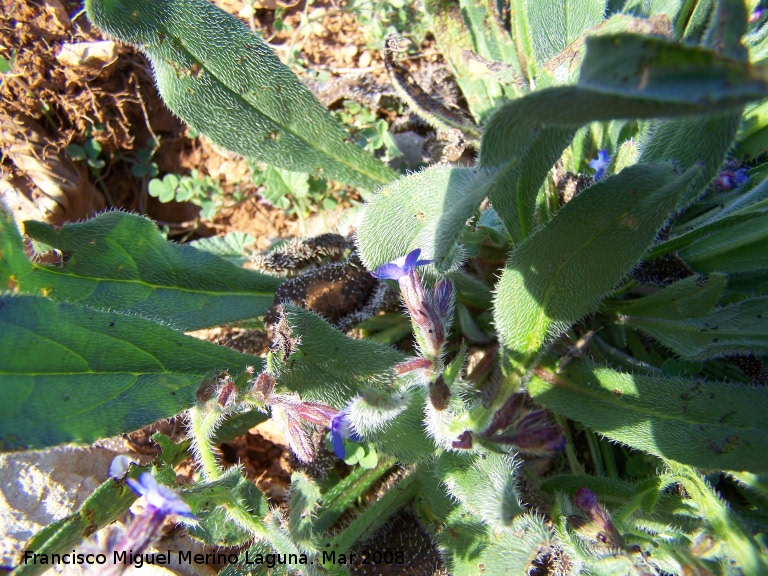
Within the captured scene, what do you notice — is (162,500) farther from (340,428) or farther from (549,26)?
(549,26)

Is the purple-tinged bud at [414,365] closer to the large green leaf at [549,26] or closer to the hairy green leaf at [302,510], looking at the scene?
the hairy green leaf at [302,510]

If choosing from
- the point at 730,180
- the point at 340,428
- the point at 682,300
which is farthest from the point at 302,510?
the point at 730,180

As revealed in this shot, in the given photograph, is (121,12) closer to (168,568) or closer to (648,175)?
(648,175)

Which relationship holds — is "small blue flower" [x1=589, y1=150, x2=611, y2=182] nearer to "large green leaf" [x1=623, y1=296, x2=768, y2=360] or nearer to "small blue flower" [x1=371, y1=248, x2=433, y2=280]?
"large green leaf" [x1=623, y1=296, x2=768, y2=360]

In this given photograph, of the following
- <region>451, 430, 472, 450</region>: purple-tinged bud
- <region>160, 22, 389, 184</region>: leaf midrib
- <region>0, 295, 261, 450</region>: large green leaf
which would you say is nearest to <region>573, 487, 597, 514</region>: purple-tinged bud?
<region>451, 430, 472, 450</region>: purple-tinged bud

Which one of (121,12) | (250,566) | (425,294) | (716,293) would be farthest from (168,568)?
(716,293)

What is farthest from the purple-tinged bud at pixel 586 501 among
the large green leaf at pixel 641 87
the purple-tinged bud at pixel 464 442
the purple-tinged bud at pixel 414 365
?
the large green leaf at pixel 641 87

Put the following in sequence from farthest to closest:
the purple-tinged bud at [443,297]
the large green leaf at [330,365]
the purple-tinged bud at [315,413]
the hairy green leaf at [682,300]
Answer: the hairy green leaf at [682,300], the large green leaf at [330,365], the purple-tinged bud at [443,297], the purple-tinged bud at [315,413]

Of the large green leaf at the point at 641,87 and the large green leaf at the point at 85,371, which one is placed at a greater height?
the large green leaf at the point at 641,87
